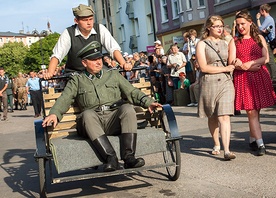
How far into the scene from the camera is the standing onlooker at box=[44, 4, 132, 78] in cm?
712

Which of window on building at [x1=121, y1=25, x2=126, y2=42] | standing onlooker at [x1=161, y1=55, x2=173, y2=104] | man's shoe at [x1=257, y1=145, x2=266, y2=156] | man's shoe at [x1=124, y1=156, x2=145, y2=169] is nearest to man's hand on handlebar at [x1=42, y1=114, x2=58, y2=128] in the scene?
man's shoe at [x1=124, y1=156, x2=145, y2=169]

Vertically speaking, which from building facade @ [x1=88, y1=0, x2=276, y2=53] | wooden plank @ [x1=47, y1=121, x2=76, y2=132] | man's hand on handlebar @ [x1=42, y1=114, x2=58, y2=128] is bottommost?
wooden plank @ [x1=47, y1=121, x2=76, y2=132]

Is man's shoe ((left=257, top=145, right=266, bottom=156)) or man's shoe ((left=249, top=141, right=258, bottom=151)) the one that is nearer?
man's shoe ((left=257, top=145, right=266, bottom=156))

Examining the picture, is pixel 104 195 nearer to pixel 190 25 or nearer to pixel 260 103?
pixel 260 103

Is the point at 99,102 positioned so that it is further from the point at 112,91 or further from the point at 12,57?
the point at 12,57

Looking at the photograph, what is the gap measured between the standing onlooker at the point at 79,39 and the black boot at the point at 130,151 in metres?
1.43

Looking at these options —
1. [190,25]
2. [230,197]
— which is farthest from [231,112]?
[190,25]

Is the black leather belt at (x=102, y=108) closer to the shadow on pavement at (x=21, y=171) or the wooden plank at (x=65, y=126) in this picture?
the wooden plank at (x=65, y=126)

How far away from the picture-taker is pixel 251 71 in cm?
767

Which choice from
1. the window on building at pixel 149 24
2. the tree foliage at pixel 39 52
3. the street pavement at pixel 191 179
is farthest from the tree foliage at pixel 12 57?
the street pavement at pixel 191 179

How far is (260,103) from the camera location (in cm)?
766

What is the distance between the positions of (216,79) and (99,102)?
6.34 ft

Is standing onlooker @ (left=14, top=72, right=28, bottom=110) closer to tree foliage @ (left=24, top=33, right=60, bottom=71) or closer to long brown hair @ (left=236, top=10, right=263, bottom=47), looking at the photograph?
long brown hair @ (left=236, top=10, right=263, bottom=47)

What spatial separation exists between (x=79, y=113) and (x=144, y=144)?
1193 millimetres
